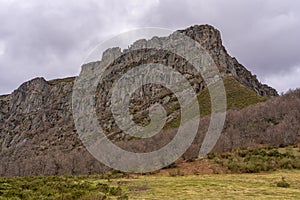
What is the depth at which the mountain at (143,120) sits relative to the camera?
199ft

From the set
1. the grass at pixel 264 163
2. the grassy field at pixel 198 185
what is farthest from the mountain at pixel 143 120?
the grassy field at pixel 198 185

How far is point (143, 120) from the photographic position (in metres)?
118

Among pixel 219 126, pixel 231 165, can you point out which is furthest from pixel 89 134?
pixel 231 165

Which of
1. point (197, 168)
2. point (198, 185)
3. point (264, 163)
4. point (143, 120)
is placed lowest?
point (198, 185)

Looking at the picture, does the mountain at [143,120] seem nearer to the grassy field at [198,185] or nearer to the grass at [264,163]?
the grass at [264,163]

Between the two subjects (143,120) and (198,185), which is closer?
(198,185)

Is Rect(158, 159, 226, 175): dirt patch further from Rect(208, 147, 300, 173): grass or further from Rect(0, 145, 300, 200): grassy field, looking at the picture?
Rect(208, 147, 300, 173): grass

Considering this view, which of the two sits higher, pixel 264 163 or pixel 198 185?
pixel 264 163

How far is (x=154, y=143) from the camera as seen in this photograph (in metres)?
66.1

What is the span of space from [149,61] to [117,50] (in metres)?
26.6

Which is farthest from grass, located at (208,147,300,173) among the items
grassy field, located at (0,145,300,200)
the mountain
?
the mountain

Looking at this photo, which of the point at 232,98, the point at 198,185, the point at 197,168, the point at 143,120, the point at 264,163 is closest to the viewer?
the point at 198,185

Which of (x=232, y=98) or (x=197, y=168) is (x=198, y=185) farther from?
(x=232, y=98)

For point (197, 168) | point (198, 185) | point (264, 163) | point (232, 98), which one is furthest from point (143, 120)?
point (198, 185)
